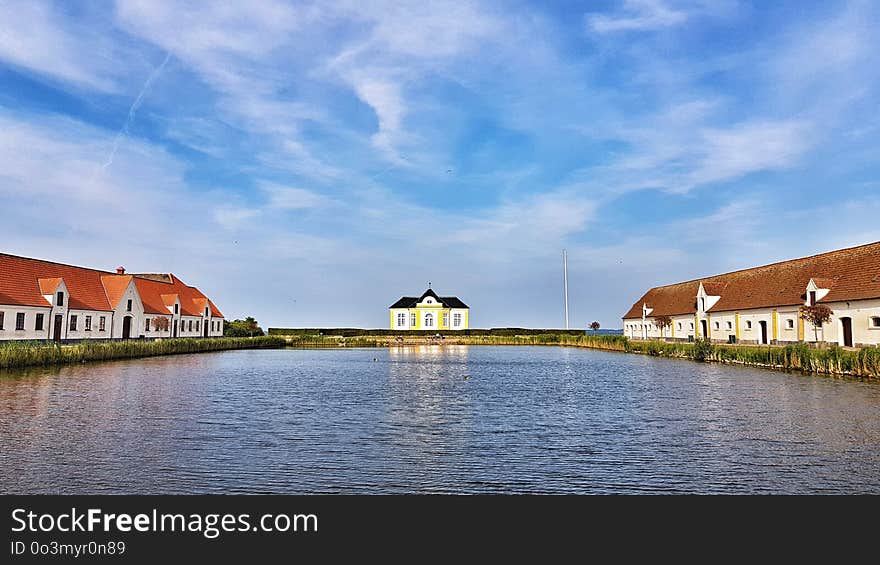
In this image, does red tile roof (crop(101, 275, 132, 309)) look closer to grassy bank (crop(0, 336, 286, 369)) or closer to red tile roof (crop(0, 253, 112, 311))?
red tile roof (crop(0, 253, 112, 311))

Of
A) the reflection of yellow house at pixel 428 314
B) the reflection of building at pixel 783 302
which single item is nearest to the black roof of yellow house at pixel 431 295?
the reflection of yellow house at pixel 428 314

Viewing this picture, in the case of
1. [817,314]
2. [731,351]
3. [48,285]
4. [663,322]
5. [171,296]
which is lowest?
[731,351]

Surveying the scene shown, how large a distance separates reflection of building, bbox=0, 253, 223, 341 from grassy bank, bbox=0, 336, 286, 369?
258 centimetres

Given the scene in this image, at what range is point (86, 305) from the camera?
3966 cm

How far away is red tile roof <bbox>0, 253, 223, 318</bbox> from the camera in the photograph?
3431 centimetres

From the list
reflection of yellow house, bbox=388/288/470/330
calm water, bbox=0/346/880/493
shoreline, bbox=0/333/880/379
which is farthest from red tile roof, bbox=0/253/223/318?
reflection of yellow house, bbox=388/288/470/330

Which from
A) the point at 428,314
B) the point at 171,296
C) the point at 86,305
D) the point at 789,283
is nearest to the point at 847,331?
the point at 789,283

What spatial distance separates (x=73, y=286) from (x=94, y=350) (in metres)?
10.7

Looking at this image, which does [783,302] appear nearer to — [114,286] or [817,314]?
[817,314]

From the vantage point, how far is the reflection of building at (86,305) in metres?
33.9

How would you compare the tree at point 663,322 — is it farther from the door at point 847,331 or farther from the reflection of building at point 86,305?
the reflection of building at point 86,305

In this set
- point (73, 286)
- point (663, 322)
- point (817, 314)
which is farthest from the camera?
point (663, 322)
